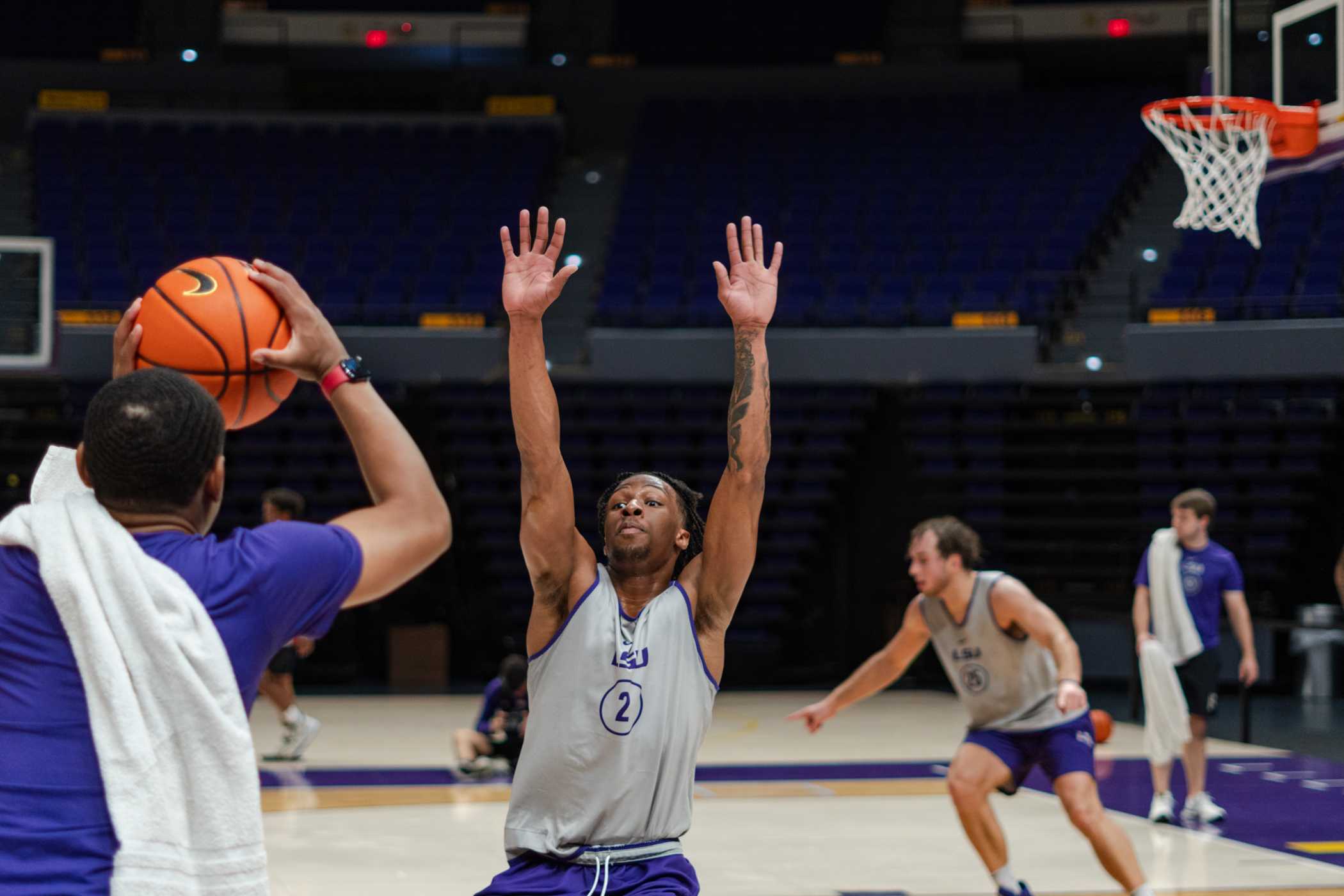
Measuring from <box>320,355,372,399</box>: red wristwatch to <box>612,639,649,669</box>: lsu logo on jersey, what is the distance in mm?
1295

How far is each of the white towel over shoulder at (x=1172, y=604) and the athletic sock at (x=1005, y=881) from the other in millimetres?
3411

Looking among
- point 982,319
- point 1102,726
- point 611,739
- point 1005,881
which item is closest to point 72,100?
point 982,319

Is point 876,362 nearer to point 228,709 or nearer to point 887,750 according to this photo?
point 887,750

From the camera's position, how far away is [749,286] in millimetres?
3498

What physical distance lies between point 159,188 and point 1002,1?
35.4ft

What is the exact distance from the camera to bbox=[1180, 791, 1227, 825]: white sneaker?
806 cm

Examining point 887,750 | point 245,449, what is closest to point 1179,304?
point 887,750

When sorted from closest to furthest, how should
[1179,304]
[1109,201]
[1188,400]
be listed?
[1179,304] → [1188,400] → [1109,201]

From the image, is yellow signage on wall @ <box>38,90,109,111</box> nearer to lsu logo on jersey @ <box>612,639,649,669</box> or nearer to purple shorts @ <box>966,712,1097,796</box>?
purple shorts @ <box>966,712,1097,796</box>

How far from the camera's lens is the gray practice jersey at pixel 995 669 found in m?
5.87

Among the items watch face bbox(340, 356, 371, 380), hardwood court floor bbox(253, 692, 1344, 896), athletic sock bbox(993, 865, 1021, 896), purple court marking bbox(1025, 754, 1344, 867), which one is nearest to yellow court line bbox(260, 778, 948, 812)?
hardwood court floor bbox(253, 692, 1344, 896)

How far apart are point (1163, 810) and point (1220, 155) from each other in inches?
149

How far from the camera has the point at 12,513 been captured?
1911 mm

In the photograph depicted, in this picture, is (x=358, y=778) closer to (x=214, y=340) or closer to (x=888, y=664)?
(x=888, y=664)
